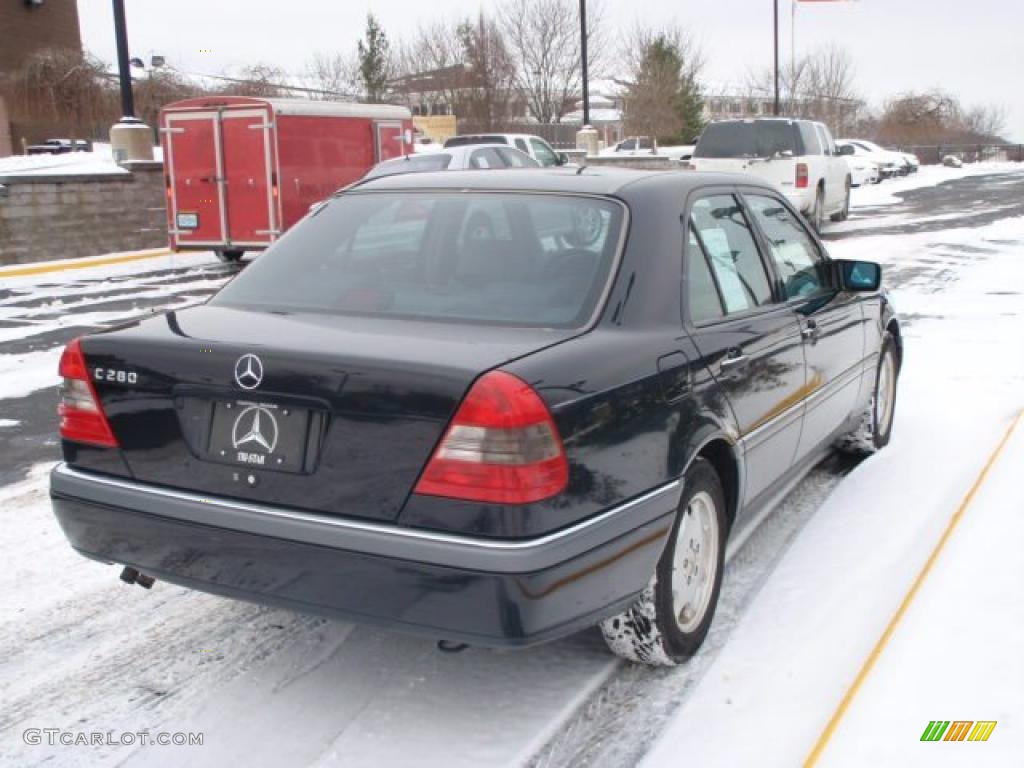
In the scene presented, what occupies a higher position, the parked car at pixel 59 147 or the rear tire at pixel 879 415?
the parked car at pixel 59 147

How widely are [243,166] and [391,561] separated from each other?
13916 mm

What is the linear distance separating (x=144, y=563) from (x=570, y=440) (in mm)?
1342

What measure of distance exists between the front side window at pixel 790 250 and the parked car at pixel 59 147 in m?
27.8

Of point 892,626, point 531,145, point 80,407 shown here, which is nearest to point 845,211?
point 531,145

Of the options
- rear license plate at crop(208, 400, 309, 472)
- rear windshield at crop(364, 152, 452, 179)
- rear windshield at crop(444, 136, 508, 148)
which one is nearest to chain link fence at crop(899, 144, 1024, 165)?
rear windshield at crop(444, 136, 508, 148)

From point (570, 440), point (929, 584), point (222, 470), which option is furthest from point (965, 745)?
point (222, 470)

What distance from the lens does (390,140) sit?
1806 centimetres

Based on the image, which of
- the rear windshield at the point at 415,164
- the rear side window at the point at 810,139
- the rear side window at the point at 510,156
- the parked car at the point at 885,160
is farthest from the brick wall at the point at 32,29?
the parked car at the point at 885,160

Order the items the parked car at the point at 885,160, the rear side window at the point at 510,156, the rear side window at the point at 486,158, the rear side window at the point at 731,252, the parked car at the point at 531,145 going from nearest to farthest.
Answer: the rear side window at the point at 731,252
the rear side window at the point at 486,158
the rear side window at the point at 510,156
the parked car at the point at 531,145
the parked car at the point at 885,160

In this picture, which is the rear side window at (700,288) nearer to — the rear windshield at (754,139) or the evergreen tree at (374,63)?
the rear windshield at (754,139)

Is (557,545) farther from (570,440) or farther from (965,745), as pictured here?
(965,745)

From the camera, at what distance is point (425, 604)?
2.74 metres

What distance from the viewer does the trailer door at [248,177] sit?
15.5 meters

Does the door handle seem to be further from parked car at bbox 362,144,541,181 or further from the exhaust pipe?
parked car at bbox 362,144,541,181
